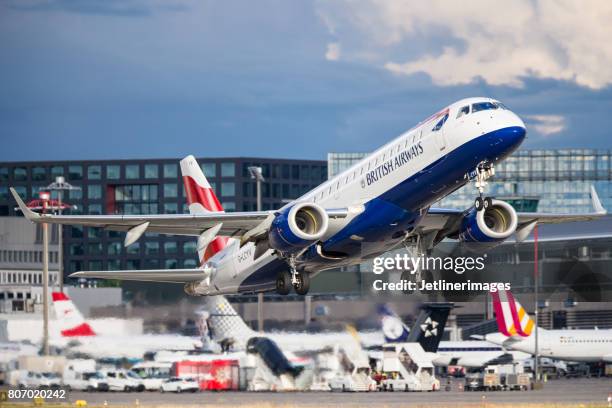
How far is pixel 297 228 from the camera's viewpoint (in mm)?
43469

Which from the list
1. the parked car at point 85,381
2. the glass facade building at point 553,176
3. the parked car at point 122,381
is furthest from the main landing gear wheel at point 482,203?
the glass facade building at point 553,176

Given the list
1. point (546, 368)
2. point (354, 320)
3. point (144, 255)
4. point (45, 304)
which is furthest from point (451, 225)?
point (144, 255)

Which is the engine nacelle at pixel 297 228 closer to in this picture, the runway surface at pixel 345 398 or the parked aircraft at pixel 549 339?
the runway surface at pixel 345 398

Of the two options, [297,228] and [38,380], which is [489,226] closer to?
[297,228]

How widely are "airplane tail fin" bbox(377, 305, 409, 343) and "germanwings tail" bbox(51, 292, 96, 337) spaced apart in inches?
499

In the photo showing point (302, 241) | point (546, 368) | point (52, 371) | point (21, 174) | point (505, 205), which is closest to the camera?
point (302, 241)

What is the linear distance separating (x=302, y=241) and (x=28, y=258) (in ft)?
271

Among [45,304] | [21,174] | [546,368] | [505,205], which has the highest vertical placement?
[21,174]

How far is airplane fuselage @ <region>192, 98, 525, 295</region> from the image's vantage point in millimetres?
A: 40094

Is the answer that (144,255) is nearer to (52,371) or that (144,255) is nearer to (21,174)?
(21,174)

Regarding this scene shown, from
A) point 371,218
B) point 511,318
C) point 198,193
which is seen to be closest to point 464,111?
point 371,218

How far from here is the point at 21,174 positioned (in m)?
173

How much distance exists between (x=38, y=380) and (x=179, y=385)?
7932mm

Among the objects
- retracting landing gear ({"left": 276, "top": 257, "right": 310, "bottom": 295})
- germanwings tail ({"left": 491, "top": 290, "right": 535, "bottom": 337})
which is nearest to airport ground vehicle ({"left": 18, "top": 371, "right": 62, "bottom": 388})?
retracting landing gear ({"left": 276, "top": 257, "right": 310, "bottom": 295})
